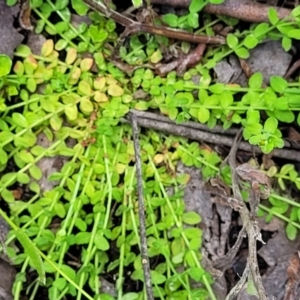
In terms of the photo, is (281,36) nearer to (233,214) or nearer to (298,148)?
(298,148)

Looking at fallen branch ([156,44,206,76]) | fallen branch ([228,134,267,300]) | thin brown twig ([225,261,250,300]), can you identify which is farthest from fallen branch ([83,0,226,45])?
thin brown twig ([225,261,250,300])

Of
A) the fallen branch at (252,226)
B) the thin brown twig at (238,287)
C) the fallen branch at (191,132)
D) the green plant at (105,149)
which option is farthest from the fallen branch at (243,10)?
the thin brown twig at (238,287)

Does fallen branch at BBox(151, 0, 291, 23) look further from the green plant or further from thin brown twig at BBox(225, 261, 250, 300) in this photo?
thin brown twig at BBox(225, 261, 250, 300)

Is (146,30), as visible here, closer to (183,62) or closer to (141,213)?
(183,62)

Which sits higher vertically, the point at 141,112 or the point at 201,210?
the point at 141,112

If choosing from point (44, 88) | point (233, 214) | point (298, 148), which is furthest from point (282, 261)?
point (44, 88)

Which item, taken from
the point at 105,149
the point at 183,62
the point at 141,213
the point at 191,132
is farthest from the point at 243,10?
the point at 141,213

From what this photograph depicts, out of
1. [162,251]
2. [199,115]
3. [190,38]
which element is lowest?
[162,251]

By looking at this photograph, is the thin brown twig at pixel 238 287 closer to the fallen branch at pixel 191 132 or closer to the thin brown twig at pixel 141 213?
the thin brown twig at pixel 141 213
